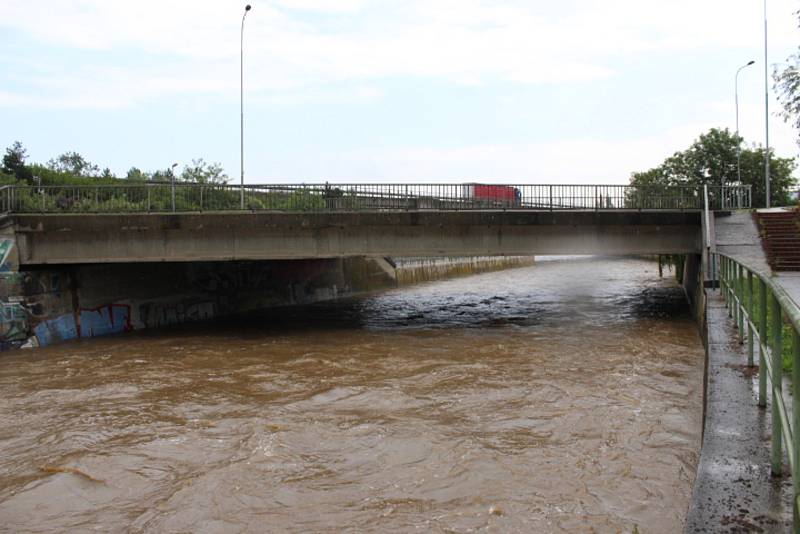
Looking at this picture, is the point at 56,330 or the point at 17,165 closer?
the point at 56,330

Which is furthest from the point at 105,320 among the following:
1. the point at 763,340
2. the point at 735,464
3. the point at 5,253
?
the point at 735,464

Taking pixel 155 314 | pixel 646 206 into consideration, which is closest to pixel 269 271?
pixel 155 314

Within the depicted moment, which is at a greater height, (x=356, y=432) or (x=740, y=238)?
(x=740, y=238)

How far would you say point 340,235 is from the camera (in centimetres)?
2381

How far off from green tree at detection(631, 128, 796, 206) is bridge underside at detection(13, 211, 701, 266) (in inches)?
1421

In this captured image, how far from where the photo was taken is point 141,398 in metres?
14.3

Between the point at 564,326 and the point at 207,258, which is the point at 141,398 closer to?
the point at 207,258

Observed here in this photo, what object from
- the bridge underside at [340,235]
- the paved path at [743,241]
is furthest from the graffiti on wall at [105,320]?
the paved path at [743,241]

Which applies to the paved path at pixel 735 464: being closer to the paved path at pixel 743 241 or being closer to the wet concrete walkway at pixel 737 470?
the wet concrete walkway at pixel 737 470

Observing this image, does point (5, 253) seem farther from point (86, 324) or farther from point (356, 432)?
point (356, 432)

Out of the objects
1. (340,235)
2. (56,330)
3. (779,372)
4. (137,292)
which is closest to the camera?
(779,372)

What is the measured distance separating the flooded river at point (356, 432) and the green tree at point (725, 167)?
41156 millimetres

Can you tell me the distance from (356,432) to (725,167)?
2215 inches

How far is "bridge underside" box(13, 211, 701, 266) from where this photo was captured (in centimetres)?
2219
